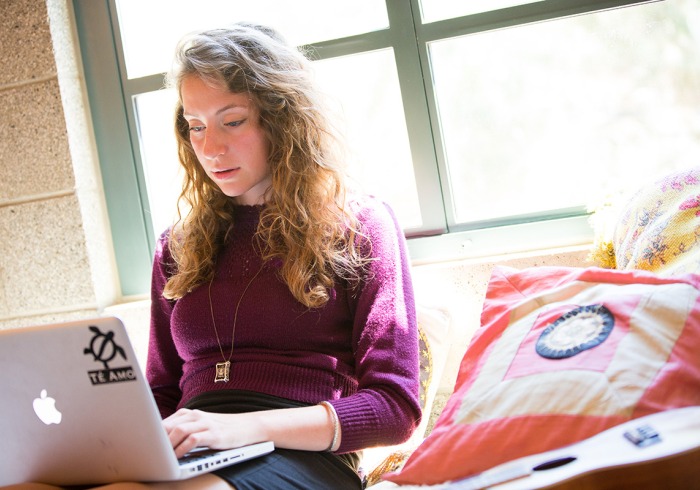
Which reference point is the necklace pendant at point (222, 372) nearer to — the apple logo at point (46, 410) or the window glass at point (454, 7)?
the apple logo at point (46, 410)

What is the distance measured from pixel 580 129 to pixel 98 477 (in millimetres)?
1401

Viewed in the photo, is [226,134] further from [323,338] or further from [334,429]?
[334,429]

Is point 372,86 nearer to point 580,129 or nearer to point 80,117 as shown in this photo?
point 580,129

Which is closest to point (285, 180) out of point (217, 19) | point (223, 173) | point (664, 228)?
point (223, 173)

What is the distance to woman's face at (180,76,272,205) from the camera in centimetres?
147

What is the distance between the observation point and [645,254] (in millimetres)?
1237

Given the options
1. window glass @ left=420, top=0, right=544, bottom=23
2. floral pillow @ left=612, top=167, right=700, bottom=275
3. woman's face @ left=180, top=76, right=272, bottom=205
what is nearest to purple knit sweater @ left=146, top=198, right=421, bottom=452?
woman's face @ left=180, top=76, right=272, bottom=205

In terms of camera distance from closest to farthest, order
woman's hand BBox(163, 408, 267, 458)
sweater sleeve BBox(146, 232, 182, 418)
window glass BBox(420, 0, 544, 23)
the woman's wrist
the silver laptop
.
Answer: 1. the silver laptop
2. woman's hand BBox(163, 408, 267, 458)
3. the woman's wrist
4. sweater sleeve BBox(146, 232, 182, 418)
5. window glass BBox(420, 0, 544, 23)

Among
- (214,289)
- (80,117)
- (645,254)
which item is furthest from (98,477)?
(80,117)

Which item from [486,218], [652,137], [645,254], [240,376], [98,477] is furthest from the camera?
[486,218]

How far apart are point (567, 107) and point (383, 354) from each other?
0.91 metres

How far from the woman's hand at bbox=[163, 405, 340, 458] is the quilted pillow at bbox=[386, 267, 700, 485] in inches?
8.0

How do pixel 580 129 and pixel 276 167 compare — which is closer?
pixel 276 167

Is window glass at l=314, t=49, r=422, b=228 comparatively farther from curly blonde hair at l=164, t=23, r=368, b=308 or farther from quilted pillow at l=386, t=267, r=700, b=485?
quilted pillow at l=386, t=267, r=700, b=485
